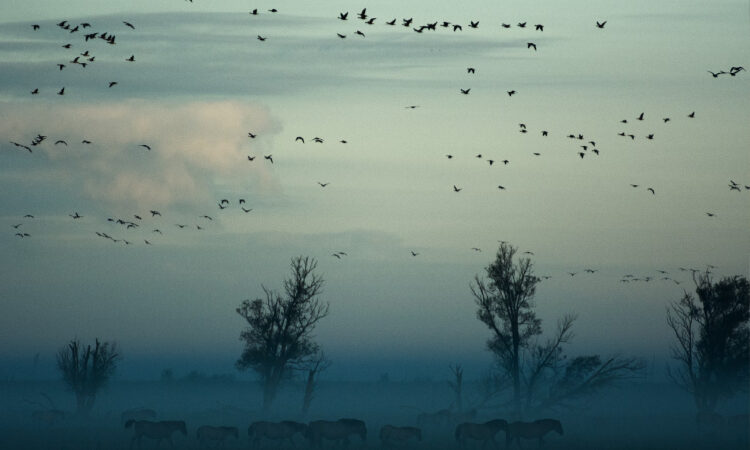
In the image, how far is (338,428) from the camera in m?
56.5

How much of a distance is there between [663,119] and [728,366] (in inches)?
942

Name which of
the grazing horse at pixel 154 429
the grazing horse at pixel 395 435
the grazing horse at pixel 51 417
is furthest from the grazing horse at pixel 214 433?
the grazing horse at pixel 51 417

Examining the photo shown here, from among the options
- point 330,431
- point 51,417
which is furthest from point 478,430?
point 51,417

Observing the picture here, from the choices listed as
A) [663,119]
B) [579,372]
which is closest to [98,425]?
[579,372]

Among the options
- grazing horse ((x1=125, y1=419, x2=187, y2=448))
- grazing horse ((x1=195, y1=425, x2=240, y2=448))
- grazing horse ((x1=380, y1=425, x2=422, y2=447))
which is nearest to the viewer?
grazing horse ((x1=125, y1=419, x2=187, y2=448))

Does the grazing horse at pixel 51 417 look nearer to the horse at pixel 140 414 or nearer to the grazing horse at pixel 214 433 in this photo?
the horse at pixel 140 414

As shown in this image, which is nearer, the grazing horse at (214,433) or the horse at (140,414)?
the grazing horse at (214,433)

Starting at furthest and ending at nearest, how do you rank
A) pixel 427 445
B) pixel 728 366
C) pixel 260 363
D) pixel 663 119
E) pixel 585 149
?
pixel 260 363 < pixel 728 366 < pixel 427 445 < pixel 585 149 < pixel 663 119

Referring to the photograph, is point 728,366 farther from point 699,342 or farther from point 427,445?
point 427,445

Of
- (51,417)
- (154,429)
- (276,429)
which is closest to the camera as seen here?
(154,429)

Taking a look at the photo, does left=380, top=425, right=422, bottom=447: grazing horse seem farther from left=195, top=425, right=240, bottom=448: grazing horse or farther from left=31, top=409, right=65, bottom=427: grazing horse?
left=31, top=409, right=65, bottom=427: grazing horse

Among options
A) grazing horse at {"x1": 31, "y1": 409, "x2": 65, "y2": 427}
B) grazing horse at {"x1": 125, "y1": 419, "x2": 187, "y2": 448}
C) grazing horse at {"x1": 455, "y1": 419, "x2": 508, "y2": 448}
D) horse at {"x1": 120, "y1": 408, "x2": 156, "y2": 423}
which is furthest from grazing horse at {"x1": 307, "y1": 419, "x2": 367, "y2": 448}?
horse at {"x1": 120, "y1": 408, "x2": 156, "y2": 423}

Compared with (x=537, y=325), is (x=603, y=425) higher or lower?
lower

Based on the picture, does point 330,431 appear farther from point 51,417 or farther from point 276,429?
point 51,417
